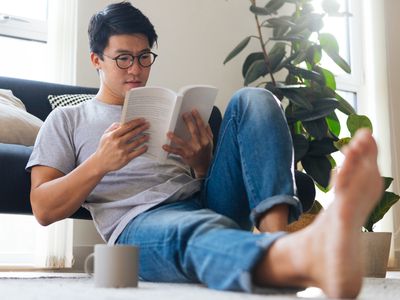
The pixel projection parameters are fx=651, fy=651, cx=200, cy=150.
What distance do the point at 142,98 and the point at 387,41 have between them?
3.51 meters

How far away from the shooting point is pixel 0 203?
5.91ft

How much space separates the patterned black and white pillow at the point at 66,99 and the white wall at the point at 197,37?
72 cm

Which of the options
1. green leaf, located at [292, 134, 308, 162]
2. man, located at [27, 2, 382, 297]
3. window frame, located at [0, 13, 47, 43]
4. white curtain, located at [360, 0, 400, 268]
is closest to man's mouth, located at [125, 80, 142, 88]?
man, located at [27, 2, 382, 297]

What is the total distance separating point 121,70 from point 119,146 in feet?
1.08

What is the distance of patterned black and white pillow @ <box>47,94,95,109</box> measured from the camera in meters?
2.51

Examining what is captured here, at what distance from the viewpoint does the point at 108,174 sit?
1614 mm

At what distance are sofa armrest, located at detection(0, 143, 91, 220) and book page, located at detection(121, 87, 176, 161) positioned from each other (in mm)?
422

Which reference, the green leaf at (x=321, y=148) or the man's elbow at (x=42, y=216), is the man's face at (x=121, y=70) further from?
the green leaf at (x=321, y=148)

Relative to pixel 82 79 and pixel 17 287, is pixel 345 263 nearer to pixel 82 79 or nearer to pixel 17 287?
pixel 17 287

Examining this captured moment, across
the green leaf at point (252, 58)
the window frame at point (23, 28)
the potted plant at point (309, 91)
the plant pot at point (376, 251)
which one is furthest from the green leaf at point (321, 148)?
the window frame at point (23, 28)

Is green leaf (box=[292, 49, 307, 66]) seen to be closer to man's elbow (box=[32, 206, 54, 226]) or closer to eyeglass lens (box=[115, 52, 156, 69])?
eyeglass lens (box=[115, 52, 156, 69])

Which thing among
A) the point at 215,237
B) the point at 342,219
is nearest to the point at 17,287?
the point at 215,237

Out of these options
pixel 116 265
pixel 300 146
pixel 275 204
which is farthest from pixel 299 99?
pixel 116 265

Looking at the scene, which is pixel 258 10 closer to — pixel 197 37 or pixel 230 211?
pixel 197 37
